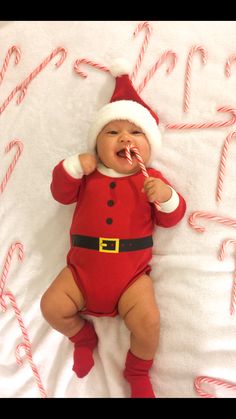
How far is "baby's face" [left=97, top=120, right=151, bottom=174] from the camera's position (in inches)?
41.6

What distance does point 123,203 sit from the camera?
1.07m

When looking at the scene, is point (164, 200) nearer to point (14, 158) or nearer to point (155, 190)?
point (155, 190)

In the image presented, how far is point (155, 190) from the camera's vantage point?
1.01 metres

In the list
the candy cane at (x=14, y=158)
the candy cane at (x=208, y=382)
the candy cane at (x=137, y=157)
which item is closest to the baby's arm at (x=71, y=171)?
the candy cane at (x=137, y=157)

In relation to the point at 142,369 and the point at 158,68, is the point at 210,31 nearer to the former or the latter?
the point at 158,68

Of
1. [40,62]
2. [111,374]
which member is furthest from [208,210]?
[40,62]

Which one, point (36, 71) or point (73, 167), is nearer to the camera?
point (73, 167)

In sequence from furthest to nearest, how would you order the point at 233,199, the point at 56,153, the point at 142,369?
the point at 56,153 → the point at 233,199 → the point at 142,369

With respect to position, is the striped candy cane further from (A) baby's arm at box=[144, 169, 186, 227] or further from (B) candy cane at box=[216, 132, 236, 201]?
(B) candy cane at box=[216, 132, 236, 201]

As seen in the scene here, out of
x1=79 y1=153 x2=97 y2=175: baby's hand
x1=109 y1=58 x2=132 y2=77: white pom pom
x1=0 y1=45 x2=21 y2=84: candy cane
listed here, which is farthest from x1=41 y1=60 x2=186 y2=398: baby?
x1=0 y1=45 x2=21 y2=84: candy cane

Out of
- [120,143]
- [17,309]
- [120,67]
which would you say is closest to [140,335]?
[17,309]

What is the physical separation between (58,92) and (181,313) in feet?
2.53

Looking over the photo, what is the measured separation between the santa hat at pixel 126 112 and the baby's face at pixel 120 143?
14mm

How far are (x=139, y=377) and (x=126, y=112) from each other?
2.30 feet
